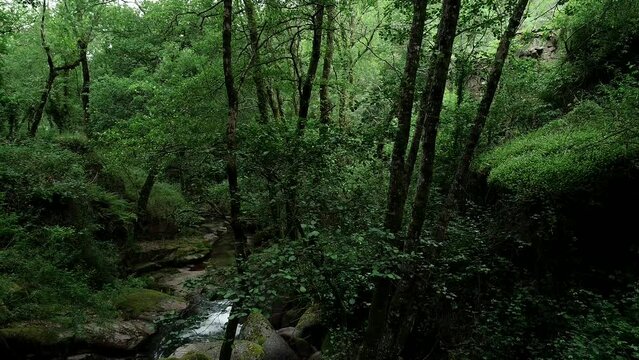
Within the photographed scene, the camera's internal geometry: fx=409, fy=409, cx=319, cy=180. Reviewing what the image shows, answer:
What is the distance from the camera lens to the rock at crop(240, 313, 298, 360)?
8866mm

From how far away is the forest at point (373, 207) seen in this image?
19.1 feet

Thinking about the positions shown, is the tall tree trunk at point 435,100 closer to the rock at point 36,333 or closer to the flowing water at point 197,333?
the flowing water at point 197,333

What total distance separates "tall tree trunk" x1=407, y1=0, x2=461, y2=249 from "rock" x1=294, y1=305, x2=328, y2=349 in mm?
4510

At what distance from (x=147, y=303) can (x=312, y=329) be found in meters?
5.68

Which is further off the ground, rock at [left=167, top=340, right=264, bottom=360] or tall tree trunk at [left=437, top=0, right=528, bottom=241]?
tall tree trunk at [left=437, top=0, right=528, bottom=241]

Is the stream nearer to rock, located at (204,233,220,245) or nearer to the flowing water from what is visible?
the flowing water

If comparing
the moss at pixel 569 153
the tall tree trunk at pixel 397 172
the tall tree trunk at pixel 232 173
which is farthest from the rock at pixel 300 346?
the moss at pixel 569 153

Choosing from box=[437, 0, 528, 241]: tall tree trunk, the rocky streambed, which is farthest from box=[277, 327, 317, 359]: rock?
box=[437, 0, 528, 241]: tall tree trunk

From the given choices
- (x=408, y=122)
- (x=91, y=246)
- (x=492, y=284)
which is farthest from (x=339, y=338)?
(x=91, y=246)

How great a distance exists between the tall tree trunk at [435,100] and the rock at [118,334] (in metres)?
7.57

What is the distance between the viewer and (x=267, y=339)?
9.21 meters

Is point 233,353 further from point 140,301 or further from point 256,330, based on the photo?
point 140,301

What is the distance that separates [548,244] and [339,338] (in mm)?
4149

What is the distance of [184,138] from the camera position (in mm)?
7285
